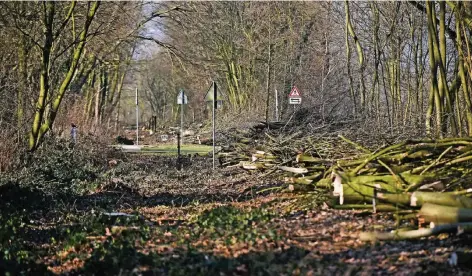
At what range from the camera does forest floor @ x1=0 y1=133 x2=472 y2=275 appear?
6.84m

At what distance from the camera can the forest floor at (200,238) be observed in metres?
6.84

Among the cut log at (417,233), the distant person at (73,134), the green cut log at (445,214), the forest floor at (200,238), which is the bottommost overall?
the forest floor at (200,238)

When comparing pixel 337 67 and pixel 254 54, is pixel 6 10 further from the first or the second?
pixel 254 54

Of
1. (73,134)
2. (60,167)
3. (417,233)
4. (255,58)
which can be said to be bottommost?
(417,233)

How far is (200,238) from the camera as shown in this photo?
8820mm

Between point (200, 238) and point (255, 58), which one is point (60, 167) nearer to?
point (200, 238)

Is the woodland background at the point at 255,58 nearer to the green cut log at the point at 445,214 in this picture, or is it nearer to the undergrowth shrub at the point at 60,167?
the undergrowth shrub at the point at 60,167

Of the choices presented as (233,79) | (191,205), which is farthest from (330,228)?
(233,79)

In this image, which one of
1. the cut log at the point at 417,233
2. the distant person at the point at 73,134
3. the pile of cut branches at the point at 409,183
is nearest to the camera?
the cut log at the point at 417,233

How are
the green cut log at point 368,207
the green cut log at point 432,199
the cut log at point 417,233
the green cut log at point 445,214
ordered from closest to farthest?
the cut log at point 417,233, the green cut log at point 445,214, the green cut log at point 432,199, the green cut log at point 368,207

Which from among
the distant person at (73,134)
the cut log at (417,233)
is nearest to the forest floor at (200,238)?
the cut log at (417,233)

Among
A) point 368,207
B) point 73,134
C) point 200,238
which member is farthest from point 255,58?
point 200,238

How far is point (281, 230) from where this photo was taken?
873cm

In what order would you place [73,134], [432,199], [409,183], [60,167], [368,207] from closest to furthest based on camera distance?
[432,199] → [409,183] → [368,207] → [60,167] → [73,134]
